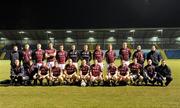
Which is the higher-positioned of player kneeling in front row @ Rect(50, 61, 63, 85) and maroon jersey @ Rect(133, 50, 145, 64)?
maroon jersey @ Rect(133, 50, 145, 64)

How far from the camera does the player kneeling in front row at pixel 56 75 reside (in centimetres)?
1748

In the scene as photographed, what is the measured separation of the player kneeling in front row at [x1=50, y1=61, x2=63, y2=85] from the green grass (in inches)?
35.9

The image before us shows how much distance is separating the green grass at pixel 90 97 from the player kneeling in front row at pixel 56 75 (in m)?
0.91

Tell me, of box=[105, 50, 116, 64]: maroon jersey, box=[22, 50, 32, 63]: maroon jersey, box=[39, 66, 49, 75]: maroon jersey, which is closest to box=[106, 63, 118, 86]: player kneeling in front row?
box=[105, 50, 116, 64]: maroon jersey

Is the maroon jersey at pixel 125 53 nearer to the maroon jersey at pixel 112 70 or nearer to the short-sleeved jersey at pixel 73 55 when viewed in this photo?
the maroon jersey at pixel 112 70

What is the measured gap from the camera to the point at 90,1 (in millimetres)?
60156

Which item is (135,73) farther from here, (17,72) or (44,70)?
(17,72)

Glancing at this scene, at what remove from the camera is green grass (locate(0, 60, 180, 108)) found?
11875 mm

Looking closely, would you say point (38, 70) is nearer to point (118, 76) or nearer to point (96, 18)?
point (118, 76)

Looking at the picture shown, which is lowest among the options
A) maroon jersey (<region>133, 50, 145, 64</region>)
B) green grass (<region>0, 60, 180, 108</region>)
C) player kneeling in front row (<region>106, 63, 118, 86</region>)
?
green grass (<region>0, 60, 180, 108</region>)

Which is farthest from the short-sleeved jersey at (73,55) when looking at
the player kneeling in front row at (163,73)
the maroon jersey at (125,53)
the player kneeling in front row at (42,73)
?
the player kneeling in front row at (163,73)

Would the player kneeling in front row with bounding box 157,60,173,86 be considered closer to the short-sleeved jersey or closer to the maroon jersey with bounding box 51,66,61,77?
the short-sleeved jersey

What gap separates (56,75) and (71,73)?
0.67 m

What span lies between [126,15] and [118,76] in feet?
143
